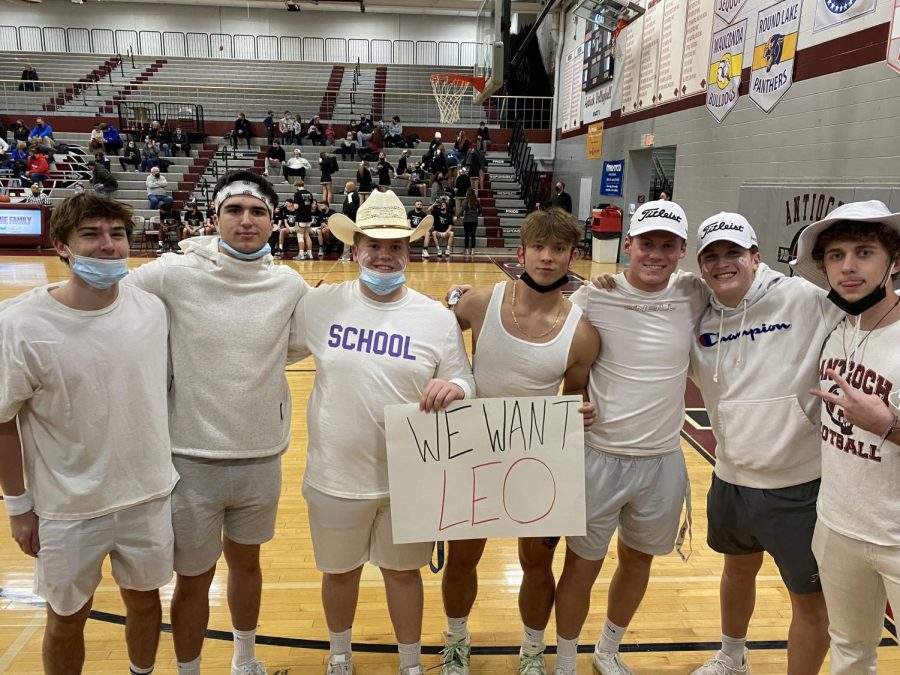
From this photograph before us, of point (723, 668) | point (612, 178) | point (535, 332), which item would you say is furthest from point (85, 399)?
point (612, 178)

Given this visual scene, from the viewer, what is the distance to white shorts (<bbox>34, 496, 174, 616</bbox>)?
1.94 metres

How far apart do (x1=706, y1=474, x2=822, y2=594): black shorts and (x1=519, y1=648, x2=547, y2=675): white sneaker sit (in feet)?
3.12

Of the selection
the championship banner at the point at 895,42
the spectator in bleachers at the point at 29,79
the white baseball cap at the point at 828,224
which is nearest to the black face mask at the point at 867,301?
the white baseball cap at the point at 828,224

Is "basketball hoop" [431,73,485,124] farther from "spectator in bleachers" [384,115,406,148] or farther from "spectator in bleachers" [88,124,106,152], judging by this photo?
"spectator in bleachers" [88,124,106,152]

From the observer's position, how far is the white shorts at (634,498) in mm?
2324

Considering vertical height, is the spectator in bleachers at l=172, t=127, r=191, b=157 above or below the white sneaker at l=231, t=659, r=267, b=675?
above

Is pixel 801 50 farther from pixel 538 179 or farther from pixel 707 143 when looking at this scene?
pixel 538 179

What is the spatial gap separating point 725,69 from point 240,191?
32.1 ft

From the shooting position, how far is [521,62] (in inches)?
974

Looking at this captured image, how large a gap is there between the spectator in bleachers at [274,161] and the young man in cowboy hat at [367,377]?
1766cm

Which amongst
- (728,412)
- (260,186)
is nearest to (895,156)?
(728,412)

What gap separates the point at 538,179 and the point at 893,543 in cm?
1892

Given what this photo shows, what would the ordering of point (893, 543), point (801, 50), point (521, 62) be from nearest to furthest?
1. point (893, 543)
2. point (801, 50)
3. point (521, 62)

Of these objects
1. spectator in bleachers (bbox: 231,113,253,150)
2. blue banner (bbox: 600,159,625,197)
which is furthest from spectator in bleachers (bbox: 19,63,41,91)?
blue banner (bbox: 600,159,625,197)
